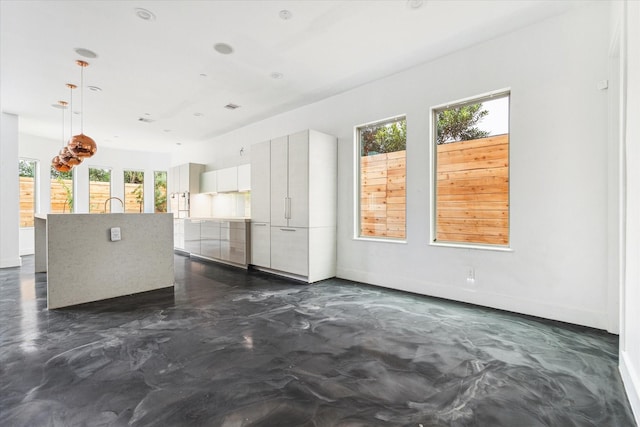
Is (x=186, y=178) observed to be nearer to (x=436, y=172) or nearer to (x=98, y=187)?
(x=98, y=187)

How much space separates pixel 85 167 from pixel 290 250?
7.14m

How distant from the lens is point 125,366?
6.82 ft

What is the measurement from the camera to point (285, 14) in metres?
2.88

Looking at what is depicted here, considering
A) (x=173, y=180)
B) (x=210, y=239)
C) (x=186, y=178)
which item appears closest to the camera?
(x=210, y=239)

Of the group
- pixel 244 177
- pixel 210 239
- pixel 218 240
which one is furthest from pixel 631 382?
pixel 210 239

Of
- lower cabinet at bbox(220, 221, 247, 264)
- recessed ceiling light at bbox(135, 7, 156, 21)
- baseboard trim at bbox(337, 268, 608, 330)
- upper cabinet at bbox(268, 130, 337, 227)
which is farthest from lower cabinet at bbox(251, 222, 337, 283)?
recessed ceiling light at bbox(135, 7, 156, 21)

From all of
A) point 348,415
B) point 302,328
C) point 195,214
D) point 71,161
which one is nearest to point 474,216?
point 302,328

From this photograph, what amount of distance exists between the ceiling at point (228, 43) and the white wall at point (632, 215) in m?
1.34

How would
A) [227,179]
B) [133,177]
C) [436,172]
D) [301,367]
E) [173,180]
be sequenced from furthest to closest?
[133,177], [173,180], [227,179], [436,172], [301,367]

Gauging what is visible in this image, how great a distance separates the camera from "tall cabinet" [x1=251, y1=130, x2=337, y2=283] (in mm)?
4461

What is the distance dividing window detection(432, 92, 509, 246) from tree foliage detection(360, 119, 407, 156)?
48cm

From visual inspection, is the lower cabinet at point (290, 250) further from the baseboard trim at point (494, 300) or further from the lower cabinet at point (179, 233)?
the lower cabinet at point (179, 233)

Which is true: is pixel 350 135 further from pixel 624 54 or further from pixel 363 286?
pixel 624 54

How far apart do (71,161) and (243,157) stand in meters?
3.10
